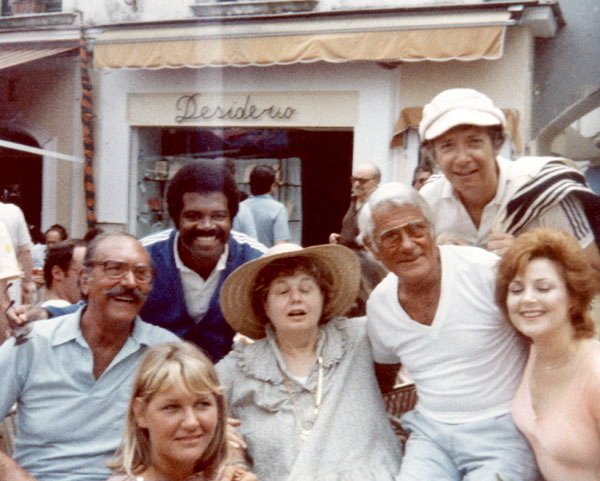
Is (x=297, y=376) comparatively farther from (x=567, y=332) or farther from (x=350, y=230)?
(x=350, y=230)

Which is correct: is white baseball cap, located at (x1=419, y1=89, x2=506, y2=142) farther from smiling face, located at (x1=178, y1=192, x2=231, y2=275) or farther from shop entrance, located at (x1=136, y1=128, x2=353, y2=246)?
shop entrance, located at (x1=136, y1=128, x2=353, y2=246)

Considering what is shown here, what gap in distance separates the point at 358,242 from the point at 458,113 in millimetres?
744

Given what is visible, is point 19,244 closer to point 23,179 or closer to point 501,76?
point 501,76

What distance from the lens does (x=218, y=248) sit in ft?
12.2

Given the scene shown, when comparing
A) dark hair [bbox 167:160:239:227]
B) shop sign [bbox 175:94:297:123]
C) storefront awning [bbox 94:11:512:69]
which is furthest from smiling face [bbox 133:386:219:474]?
shop sign [bbox 175:94:297:123]

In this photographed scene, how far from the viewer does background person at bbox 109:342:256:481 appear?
2.56 meters

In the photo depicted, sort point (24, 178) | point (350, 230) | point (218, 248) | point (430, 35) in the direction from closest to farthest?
point (218, 248)
point (350, 230)
point (430, 35)
point (24, 178)

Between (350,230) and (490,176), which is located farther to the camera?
(350,230)

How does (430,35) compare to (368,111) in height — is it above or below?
above

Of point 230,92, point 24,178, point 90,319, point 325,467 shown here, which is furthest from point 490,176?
point 24,178

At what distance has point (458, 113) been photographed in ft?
10.4

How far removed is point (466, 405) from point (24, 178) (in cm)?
1090

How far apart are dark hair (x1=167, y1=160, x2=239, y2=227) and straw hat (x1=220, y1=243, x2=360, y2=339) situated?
23.0 inches

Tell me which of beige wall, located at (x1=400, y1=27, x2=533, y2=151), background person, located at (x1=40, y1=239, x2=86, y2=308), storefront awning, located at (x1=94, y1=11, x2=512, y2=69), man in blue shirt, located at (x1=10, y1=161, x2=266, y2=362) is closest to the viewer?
man in blue shirt, located at (x1=10, y1=161, x2=266, y2=362)
